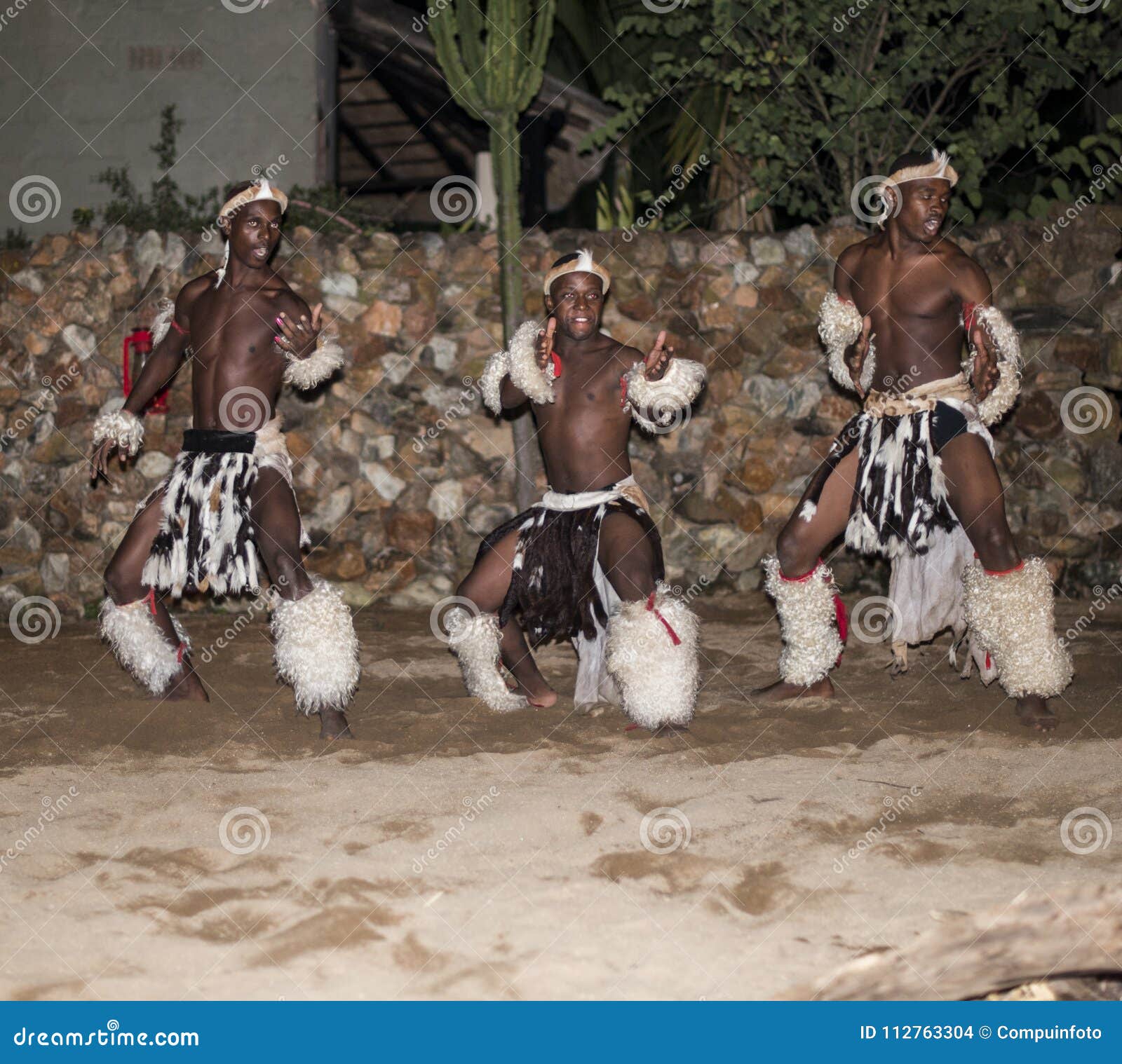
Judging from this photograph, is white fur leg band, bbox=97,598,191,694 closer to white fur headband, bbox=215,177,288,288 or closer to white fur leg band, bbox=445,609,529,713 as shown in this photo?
white fur leg band, bbox=445,609,529,713

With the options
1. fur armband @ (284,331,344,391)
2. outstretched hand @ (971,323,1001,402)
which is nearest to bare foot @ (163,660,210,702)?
fur armband @ (284,331,344,391)

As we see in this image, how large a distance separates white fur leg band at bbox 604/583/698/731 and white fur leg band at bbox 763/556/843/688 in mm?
560

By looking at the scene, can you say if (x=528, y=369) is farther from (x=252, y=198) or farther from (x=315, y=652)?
(x=315, y=652)

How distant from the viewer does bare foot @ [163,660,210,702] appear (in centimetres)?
445

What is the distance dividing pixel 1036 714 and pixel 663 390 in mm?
1627

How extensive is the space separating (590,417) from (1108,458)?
10.3 ft

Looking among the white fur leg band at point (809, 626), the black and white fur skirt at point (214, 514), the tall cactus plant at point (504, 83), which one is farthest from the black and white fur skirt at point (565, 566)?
the tall cactus plant at point (504, 83)

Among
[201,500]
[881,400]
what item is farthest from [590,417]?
[201,500]

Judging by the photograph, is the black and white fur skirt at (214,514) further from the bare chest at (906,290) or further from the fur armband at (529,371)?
Result: the bare chest at (906,290)

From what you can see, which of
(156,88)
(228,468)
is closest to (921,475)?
(228,468)

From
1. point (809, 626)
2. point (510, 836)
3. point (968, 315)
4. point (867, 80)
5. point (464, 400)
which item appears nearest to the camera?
point (510, 836)

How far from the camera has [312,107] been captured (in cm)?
827

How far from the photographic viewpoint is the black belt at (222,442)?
435cm

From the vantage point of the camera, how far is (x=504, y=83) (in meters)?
6.32
